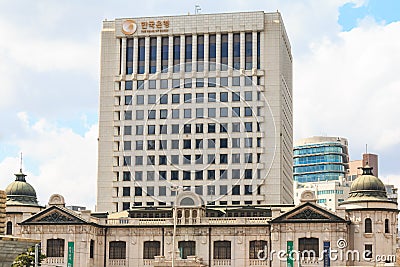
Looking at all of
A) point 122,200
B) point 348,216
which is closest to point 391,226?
point 348,216

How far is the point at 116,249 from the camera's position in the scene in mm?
132625

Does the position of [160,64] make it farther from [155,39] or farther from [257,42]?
[257,42]

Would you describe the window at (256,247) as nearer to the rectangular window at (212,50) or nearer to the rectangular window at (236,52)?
the rectangular window at (236,52)

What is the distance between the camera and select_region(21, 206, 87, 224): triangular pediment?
131 metres

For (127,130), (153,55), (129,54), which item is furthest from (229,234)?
(129,54)

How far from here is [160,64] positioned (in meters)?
181

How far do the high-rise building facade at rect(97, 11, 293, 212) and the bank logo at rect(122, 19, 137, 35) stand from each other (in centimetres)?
19

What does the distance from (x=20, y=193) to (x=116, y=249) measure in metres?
18.8

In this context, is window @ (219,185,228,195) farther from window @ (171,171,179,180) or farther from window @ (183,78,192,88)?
window @ (183,78,192,88)

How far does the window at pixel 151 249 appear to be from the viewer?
131 meters

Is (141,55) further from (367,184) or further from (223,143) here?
(367,184)

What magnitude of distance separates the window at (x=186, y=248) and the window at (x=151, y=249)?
310cm

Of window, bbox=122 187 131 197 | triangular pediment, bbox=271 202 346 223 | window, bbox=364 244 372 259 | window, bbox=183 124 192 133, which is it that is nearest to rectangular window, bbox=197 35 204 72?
window, bbox=183 124 192 133

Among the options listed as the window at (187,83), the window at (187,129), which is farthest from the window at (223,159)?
the window at (187,83)
